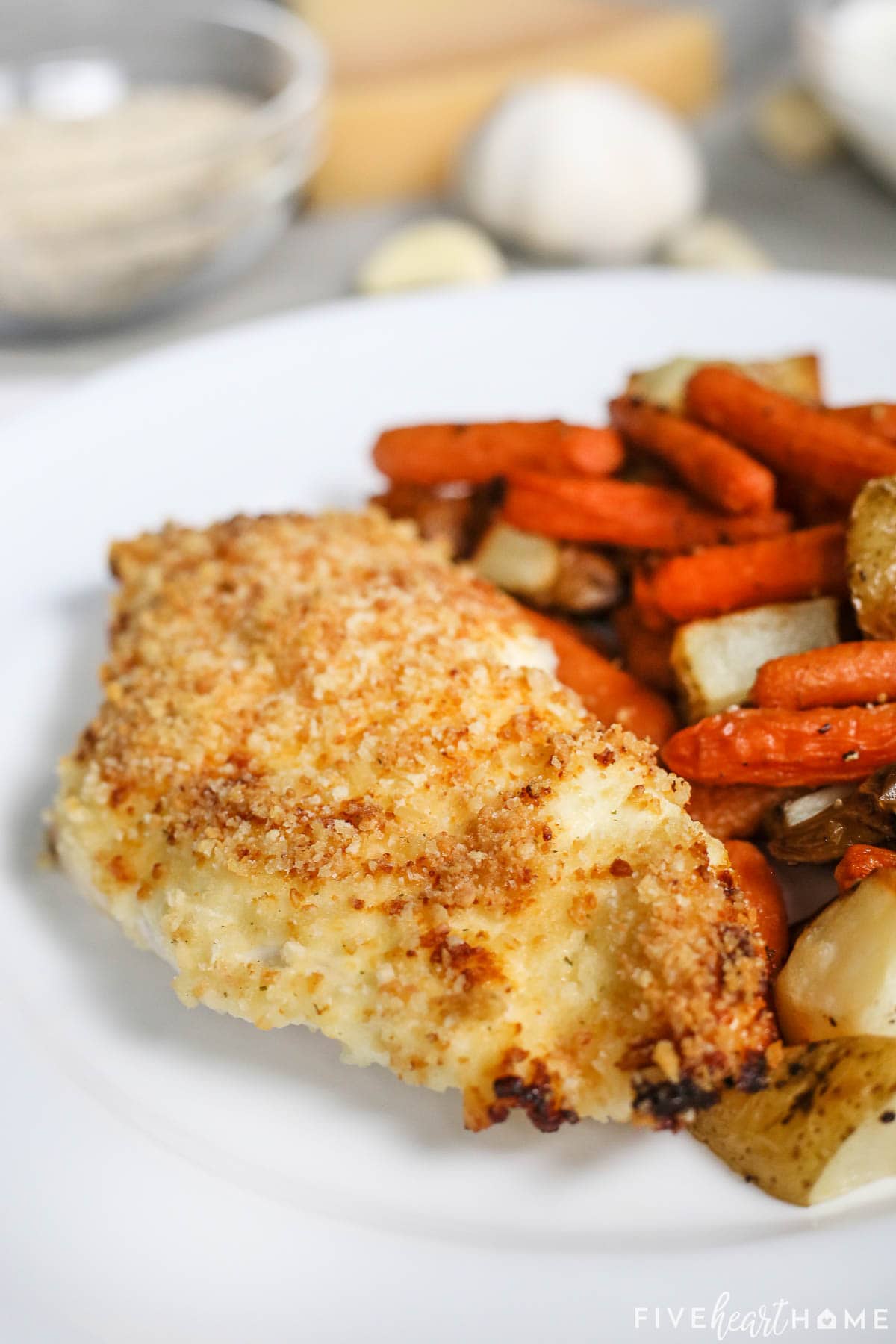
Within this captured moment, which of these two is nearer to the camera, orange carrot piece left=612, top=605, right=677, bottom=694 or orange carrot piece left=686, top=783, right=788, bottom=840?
orange carrot piece left=686, top=783, right=788, bottom=840

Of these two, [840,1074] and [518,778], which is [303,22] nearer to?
[518,778]

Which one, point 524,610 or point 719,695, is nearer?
point 719,695

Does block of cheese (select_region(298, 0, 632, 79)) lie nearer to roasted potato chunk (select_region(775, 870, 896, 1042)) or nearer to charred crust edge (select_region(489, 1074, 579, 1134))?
roasted potato chunk (select_region(775, 870, 896, 1042))

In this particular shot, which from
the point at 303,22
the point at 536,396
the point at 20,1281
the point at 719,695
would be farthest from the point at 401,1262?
the point at 303,22

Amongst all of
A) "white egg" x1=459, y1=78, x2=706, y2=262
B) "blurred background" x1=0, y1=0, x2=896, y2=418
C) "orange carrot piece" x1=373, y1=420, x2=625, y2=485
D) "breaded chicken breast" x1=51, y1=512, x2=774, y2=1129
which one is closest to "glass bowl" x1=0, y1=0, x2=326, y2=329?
"blurred background" x1=0, y1=0, x2=896, y2=418

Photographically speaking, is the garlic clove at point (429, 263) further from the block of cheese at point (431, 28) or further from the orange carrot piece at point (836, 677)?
the orange carrot piece at point (836, 677)

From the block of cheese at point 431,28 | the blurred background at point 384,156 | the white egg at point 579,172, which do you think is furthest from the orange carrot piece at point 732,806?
the block of cheese at point 431,28

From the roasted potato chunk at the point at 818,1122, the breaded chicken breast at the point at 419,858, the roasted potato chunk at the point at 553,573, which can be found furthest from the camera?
the roasted potato chunk at the point at 553,573
